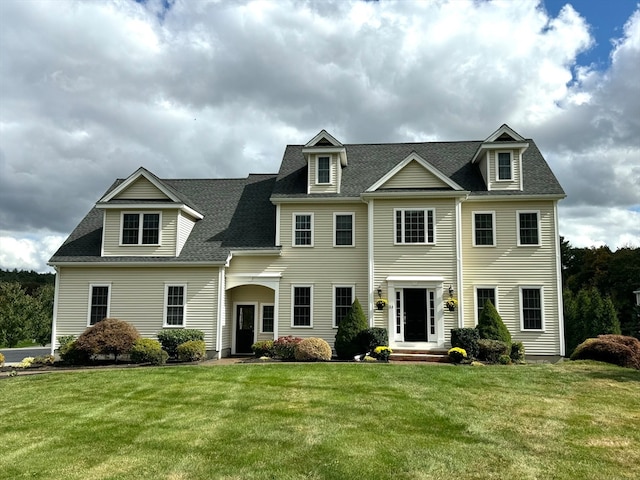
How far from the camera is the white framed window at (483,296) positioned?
69.4 feet

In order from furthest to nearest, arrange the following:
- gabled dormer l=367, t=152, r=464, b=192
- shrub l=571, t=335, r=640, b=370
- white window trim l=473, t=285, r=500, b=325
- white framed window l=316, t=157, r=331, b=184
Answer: white framed window l=316, t=157, r=331, b=184 → gabled dormer l=367, t=152, r=464, b=192 → white window trim l=473, t=285, r=500, b=325 → shrub l=571, t=335, r=640, b=370

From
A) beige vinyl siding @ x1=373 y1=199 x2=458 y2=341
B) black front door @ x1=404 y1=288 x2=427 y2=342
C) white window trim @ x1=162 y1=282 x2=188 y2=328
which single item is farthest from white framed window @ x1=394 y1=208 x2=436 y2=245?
white window trim @ x1=162 y1=282 x2=188 y2=328

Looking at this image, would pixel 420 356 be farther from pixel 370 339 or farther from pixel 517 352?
pixel 517 352

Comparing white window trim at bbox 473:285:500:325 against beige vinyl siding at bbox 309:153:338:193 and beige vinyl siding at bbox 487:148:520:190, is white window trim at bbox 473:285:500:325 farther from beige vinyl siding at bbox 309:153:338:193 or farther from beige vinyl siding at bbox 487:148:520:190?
beige vinyl siding at bbox 309:153:338:193

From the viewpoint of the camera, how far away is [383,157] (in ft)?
83.5

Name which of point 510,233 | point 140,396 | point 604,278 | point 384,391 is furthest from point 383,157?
point 604,278

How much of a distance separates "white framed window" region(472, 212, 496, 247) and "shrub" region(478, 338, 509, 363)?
4.76m

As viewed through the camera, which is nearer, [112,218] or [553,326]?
[553,326]

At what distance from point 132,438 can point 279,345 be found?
412 inches

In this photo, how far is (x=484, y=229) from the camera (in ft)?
71.2

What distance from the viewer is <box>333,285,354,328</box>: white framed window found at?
2173 centimetres

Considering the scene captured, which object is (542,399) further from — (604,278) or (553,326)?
(604,278)

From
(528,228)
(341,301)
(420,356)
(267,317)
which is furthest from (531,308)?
(267,317)

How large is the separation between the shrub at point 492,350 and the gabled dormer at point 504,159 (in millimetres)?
7227
